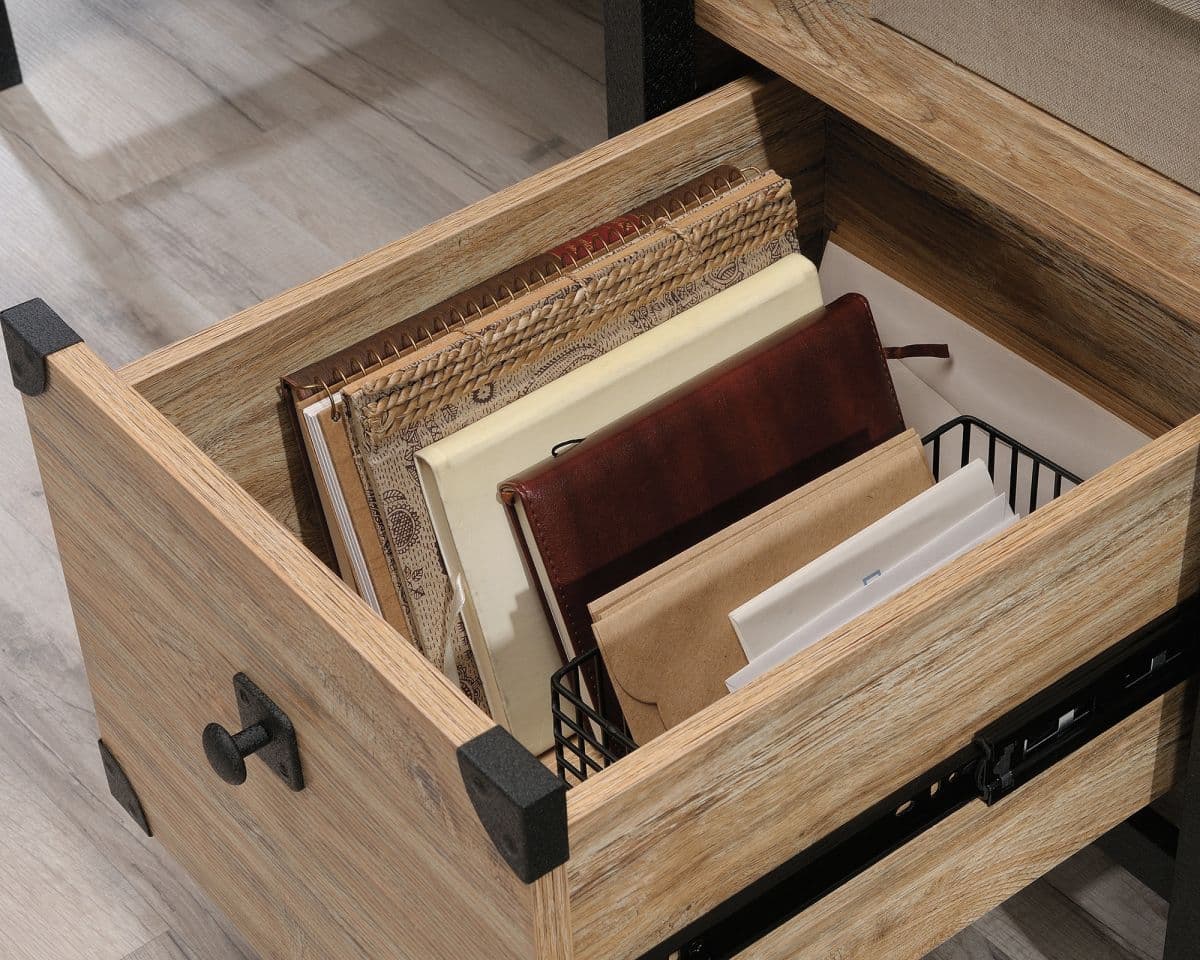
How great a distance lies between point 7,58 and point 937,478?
1326mm

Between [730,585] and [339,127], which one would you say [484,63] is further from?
[730,585]

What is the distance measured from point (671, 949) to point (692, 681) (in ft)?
0.66

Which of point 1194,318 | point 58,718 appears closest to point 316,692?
point 1194,318

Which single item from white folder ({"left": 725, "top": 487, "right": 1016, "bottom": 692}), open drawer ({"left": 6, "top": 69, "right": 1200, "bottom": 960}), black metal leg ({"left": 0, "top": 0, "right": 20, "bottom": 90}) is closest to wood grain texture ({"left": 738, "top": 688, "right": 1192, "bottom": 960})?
open drawer ({"left": 6, "top": 69, "right": 1200, "bottom": 960})

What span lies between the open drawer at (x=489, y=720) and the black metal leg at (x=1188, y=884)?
0.08 feet

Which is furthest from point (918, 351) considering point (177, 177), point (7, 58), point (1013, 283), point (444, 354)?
point (7, 58)

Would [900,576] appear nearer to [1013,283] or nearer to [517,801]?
[1013,283]

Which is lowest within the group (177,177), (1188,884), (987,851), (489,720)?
(177,177)

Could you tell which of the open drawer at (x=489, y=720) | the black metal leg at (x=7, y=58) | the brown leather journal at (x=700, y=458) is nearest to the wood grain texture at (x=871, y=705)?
the open drawer at (x=489, y=720)

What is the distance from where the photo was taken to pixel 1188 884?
873 mm

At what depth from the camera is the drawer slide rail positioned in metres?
0.67

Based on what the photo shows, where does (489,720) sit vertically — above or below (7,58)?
above

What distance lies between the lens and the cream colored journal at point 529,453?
2.78 ft

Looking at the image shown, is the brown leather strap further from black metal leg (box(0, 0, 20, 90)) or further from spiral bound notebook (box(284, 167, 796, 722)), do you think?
black metal leg (box(0, 0, 20, 90))
